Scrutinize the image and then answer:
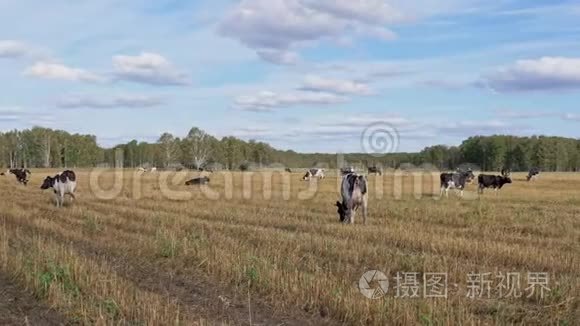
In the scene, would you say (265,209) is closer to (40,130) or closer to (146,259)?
(146,259)

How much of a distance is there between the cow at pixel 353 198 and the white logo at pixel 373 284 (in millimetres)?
8714

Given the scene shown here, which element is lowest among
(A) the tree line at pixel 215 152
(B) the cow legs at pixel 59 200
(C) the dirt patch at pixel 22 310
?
(C) the dirt patch at pixel 22 310

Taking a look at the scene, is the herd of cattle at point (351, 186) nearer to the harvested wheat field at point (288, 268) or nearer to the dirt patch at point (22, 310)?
the harvested wheat field at point (288, 268)

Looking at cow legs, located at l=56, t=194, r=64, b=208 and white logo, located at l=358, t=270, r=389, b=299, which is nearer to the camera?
white logo, located at l=358, t=270, r=389, b=299

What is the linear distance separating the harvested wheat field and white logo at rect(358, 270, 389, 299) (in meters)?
0.11

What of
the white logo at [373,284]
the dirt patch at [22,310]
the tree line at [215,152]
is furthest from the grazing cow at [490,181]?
the tree line at [215,152]

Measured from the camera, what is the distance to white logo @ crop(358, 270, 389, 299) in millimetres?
9227

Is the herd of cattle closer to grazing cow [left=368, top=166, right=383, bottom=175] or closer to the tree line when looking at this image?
grazing cow [left=368, top=166, right=383, bottom=175]

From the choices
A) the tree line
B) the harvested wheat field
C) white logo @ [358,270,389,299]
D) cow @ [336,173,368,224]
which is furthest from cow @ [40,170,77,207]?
the tree line

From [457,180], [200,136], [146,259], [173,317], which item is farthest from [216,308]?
[200,136]

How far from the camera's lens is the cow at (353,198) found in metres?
20.1

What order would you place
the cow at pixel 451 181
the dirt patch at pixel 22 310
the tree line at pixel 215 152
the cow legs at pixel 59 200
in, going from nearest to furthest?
the dirt patch at pixel 22 310, the cow legs at pixel 59 200, the cow at pixel 451 181, the tree line at pixel 215 152

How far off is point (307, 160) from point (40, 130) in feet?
213

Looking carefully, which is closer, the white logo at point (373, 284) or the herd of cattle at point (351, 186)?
the white logo at point (373, 284)
